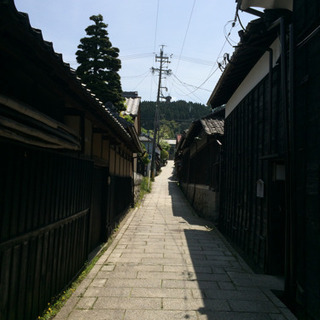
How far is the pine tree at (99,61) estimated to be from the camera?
18.5 meters

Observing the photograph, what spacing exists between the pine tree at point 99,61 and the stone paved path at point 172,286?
10724 millimetres

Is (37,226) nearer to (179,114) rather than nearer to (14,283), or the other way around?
(14,283)

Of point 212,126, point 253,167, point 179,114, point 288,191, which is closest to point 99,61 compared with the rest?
point 212,126

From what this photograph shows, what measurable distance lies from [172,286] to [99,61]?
15839 millimetres

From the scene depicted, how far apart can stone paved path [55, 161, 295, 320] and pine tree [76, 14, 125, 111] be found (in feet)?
35.2

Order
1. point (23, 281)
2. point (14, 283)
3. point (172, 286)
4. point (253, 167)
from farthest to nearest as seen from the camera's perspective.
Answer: point (253, 167) → point (172, 286) → point (23, 281) → point (14, 283)

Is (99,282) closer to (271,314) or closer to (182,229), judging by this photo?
(271,314)

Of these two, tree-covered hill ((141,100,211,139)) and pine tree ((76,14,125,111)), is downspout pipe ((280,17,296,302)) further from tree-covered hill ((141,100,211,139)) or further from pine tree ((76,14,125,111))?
tree-covered hill ((141,100,211,139))

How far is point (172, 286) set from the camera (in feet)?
21.2

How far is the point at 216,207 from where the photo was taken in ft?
49.7

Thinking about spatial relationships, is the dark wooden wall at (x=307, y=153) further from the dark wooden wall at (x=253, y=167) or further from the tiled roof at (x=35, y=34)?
the tiled roof at (x=35, y=34)

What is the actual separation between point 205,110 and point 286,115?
102 m

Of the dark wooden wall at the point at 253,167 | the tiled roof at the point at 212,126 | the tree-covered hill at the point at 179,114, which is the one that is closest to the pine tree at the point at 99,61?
the tiled roof at the point at 212,126

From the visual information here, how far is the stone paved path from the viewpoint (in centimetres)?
520
